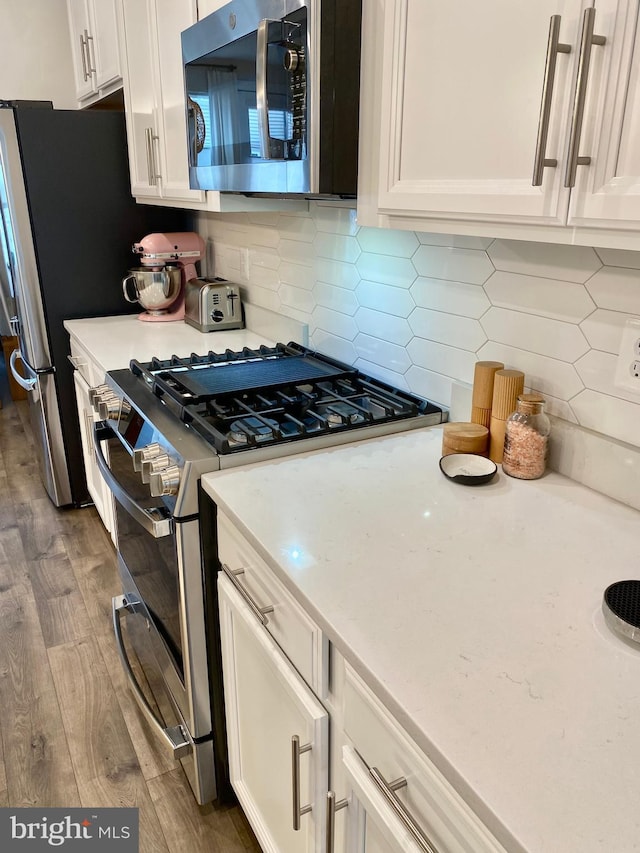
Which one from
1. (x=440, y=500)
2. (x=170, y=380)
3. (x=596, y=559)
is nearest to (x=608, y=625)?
(x=596, y=559)

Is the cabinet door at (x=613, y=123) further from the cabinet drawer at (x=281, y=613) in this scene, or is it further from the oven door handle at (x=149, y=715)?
the oven door handle at (x=149, y=715)

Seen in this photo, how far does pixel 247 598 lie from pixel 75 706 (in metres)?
1.03

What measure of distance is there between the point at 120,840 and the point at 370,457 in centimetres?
104

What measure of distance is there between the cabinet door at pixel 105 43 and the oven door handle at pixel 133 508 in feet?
4.64

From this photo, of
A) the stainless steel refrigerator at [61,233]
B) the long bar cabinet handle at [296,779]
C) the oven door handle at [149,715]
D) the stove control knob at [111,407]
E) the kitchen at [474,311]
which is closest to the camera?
the long bar cabinet handle at [296,779]

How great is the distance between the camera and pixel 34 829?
1473 millimetres

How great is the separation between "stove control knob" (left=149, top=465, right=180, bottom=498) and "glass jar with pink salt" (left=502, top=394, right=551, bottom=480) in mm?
640

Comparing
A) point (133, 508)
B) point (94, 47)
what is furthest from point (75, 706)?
point (94, 47)

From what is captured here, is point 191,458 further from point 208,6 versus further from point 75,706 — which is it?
point 208,6

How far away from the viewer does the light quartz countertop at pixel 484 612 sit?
1.96ft

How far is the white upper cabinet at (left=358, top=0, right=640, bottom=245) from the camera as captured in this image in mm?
744

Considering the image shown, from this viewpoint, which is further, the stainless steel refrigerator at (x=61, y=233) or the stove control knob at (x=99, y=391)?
the stainless steel refrigerator at (x=61, y=233)

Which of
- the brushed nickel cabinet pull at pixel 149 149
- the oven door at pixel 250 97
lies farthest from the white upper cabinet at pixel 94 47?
the oven door at pixel 250 97

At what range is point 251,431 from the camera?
4.44 feet
